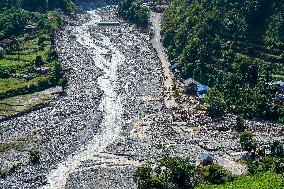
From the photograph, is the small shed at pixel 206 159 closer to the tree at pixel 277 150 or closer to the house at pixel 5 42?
the tree at pixel 277 150

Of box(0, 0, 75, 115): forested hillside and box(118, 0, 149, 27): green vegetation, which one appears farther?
box(118, 0, 149, 27): green vegetation

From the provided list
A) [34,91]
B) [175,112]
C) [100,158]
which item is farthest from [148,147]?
[34,91]

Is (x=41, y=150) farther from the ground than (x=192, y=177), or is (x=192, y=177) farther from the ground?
(x=192, y=177)

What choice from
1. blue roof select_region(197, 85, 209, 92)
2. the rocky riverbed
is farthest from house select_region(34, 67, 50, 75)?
blue roof select_region(197, 85, 209, 92)

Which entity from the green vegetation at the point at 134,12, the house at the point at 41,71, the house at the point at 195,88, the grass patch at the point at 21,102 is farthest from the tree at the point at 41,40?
the house at the point at 195,88

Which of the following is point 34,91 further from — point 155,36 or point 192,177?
point 192,177

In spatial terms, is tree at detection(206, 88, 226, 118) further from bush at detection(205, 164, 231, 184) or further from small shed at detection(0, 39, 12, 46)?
small shed at detection(0, 39, 12, 46)
